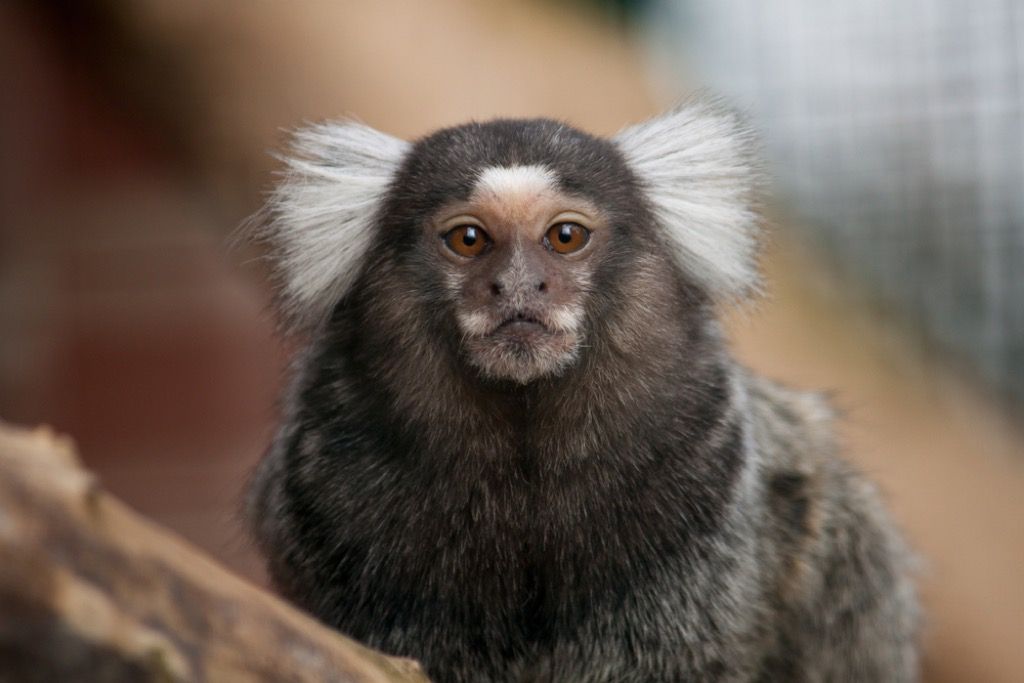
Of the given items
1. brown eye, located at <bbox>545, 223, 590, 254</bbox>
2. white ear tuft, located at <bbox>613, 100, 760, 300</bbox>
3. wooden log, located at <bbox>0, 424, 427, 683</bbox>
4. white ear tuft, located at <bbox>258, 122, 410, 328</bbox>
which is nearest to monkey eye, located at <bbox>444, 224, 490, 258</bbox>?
brown eye, located at <bbox>545, 223, 590, 254</bbox>

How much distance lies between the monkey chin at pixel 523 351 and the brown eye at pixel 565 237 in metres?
0.20

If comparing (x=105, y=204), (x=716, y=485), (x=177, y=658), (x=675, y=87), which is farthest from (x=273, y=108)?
(x=177, y=658)

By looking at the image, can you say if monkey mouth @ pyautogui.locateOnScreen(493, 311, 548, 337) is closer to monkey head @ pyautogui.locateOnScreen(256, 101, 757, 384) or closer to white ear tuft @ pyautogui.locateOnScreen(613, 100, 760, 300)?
monkey head @ pyautogui.locateOnScreen(256, 101, 757, 384)

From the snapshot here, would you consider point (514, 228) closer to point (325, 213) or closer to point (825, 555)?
point (325, 213)

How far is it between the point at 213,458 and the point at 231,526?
96.1 inches

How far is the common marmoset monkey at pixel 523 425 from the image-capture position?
8.30ft

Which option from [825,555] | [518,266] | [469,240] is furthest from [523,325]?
[825,555]

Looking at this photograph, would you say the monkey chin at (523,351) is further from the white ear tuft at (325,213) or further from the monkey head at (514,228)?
the white ear tuft at (325,213)

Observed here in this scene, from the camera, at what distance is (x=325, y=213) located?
2.86 meters

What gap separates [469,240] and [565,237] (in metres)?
0.18

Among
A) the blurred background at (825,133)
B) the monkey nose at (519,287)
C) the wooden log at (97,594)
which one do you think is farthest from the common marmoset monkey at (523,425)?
the blurred background at (825,133)

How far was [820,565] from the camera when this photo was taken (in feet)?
9.75

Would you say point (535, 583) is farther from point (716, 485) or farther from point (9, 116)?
point (9, 116)

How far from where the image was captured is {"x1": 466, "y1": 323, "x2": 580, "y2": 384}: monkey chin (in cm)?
239
